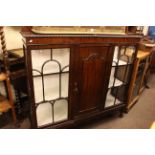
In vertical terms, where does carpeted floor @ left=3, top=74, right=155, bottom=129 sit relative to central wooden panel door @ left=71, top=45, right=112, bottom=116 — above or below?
below

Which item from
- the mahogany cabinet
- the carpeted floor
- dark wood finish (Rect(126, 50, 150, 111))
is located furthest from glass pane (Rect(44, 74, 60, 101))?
dark wood finish (Rect(126, 50, 150, 111))

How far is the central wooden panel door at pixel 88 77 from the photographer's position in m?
1.29

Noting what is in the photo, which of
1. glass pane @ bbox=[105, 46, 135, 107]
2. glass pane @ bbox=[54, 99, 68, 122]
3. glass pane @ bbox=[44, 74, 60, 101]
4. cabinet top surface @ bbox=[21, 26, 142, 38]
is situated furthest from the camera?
glass pane @ bbox=[105, 46, 135, 107]

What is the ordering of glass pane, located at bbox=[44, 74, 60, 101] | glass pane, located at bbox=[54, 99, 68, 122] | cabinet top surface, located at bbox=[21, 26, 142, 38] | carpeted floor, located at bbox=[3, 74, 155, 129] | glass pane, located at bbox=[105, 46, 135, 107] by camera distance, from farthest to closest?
carpeted floor, located at bbox=[3, 74, 155, 129] < glass pane, located at bbox=[105, 46, 135, 107] < glass pane, located at bbox=[54, 99, 68, 122] < glass pane, located at bbox=[44, 74, 60, 101] < cabinet top surface, located at bbox=[21, 26, 142, 38]

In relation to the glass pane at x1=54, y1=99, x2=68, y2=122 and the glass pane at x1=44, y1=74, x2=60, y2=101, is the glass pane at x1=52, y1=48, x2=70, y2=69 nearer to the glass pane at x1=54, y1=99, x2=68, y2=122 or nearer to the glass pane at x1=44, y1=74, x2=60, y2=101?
the glass pane at x1=44, y1=74, x2=60, y2=101

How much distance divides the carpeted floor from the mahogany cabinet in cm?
20

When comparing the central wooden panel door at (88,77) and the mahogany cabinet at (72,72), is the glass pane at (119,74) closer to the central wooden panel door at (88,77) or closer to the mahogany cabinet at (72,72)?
the mahogany cabinet at (72,72)

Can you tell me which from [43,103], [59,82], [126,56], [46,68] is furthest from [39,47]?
[126,56]

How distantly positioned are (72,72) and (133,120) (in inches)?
44.7

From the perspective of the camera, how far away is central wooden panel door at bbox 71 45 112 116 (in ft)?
4.23

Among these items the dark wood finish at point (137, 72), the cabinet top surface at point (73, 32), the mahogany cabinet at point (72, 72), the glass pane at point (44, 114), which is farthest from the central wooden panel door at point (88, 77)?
the dark wood finish at point (137, 72)

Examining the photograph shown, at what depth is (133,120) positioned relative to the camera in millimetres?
1948

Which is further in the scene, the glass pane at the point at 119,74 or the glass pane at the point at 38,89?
the glass pane at the point at 119,74
